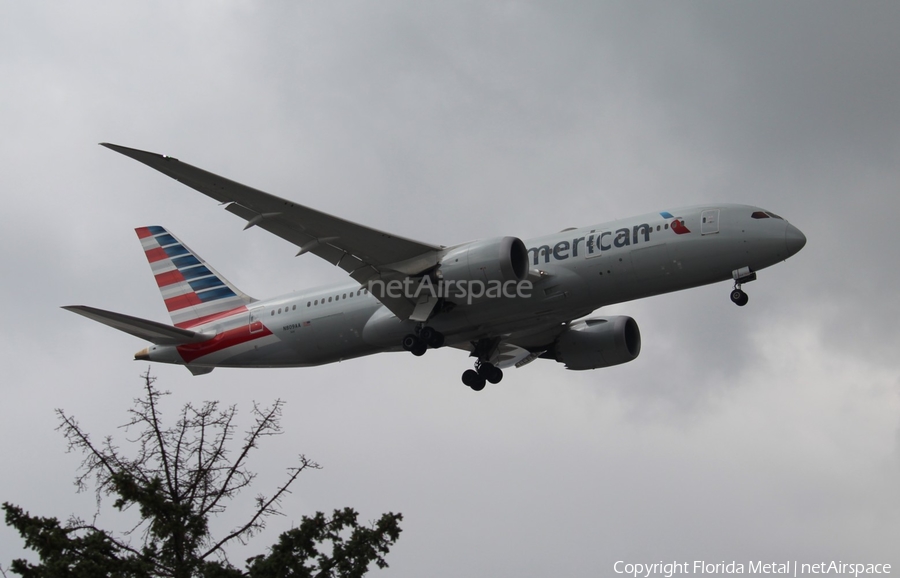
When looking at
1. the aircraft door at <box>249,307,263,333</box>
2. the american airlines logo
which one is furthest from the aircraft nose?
the aircraft door at <box>249,307,263,333</box>

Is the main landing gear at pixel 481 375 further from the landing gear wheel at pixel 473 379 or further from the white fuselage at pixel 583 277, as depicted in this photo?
the white fuselage at pixel 583 277

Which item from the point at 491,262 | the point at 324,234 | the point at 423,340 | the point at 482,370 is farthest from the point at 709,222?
the point at 324,234

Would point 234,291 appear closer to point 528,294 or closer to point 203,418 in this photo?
point 528,294

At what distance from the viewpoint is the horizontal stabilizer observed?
3288 cm

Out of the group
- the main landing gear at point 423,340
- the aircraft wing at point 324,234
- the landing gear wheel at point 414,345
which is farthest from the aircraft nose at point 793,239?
the landing gear wheel at point 414,345

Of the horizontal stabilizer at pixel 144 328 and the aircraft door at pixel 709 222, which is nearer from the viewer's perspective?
the aircraft door at pixel 709 222

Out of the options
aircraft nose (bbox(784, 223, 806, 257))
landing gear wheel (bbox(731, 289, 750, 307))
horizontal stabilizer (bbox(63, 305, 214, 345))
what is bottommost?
horizontal stabilizer (bbox(63, 305, 214, 345))

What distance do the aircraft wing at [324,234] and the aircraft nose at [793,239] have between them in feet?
34.9

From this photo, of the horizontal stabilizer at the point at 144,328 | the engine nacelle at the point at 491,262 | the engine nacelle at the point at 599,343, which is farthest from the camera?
the engine nacelle at the point at 599,343

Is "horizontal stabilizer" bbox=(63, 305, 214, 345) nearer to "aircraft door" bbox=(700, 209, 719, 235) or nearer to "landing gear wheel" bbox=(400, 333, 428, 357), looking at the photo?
"landing gear wheel" bbox=(400, 333, 428, 357)

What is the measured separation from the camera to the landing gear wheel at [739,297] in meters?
30.8

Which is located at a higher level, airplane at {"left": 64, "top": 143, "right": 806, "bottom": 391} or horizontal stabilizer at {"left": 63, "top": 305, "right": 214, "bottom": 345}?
airplane at {"left": 64, "top": 143, "right": 806, "bottom": 391}

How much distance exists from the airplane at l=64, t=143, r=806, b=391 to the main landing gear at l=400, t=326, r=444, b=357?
3 centimetres

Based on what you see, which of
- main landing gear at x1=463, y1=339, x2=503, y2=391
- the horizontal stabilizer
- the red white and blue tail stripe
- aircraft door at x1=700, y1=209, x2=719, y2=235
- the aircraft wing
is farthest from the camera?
the red white and blue tail stripe
